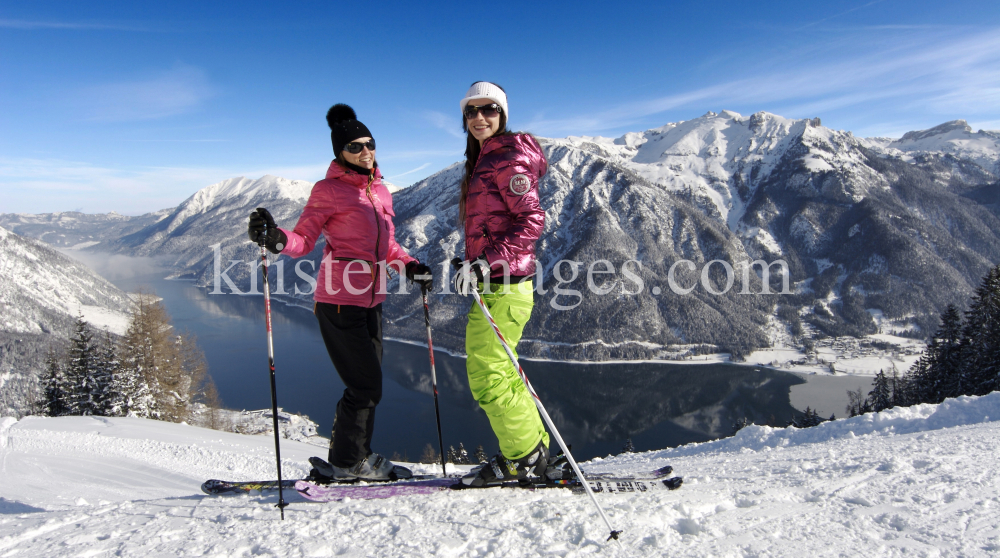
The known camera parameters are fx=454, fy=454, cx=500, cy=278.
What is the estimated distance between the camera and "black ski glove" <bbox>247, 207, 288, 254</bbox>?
118 inches

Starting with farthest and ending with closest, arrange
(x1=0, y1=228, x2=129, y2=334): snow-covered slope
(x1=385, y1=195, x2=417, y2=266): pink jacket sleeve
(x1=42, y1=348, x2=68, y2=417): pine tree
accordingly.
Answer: (x1=0, y1=228, x2=129, y2=334): snow-covered slope
(x1=42, y1=348, x2=68, y2=417): pine tree
(x1=385, y1=195, x2=417, y2=266): pink jacket sleeve

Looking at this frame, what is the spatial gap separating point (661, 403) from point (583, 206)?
112 metres

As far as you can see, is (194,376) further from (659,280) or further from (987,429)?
(659,280)

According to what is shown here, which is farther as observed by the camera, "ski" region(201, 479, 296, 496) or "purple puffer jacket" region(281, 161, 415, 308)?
"ski" region(201, 479, 296, 496)

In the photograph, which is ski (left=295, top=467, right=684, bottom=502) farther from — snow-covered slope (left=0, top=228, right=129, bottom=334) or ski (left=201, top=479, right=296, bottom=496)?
snow-covered slope (left=0, top=228, right=129, bottom=334)

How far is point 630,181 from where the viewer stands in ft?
600

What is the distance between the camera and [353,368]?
3.46m

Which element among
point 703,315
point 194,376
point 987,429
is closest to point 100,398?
point 194,376

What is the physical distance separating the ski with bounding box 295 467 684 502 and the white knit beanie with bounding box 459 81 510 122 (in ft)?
8.75

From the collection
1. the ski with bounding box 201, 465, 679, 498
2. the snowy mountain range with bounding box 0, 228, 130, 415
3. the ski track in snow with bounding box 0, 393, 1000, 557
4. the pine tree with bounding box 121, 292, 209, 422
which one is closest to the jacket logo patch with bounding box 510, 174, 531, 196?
the ski track in snow with bounding box 0, 393, 1000, 557

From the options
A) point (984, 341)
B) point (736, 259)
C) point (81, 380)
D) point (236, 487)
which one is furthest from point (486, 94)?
point (736, 259)

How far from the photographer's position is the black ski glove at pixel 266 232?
2990 millimetres

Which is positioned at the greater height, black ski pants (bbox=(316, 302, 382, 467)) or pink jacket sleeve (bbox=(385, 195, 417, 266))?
pink jacket sleeve (bbox=(385, 195, 417, 266))
